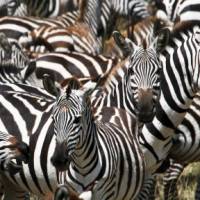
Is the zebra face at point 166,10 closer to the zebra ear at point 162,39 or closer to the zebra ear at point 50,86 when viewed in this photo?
the zebra ear at point 162,39

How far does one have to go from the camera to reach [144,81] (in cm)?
1012

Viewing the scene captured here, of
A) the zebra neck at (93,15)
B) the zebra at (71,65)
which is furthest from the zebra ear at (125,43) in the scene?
the zebra neck at (93,15)

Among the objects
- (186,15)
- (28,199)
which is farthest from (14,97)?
(186,15)

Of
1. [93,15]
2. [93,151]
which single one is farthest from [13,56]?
[93,15]

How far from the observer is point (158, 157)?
411 inches

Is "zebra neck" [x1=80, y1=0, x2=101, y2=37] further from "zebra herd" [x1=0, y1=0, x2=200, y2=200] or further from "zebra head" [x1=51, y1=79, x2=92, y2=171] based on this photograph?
"zebra head" [x1=51, y1=79, x2=92, y2=171]

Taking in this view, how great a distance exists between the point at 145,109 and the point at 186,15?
3.70m

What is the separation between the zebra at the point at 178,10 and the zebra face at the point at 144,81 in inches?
101

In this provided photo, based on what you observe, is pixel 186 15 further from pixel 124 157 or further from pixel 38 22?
pixel 124 157

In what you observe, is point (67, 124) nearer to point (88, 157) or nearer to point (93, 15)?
point (88, 157)

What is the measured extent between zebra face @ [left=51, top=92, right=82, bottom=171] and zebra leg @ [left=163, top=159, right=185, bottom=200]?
3.46 metres

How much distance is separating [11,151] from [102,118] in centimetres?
104

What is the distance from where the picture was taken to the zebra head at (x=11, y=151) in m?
9.04

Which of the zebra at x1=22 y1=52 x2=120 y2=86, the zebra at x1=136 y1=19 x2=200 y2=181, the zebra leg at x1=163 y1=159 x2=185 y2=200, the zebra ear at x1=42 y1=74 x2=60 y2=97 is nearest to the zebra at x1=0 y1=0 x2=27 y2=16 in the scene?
the zebra at x1=22 y1=52 x2=120 y2=86
